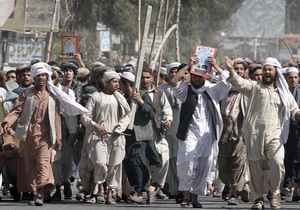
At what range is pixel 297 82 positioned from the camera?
16.3m

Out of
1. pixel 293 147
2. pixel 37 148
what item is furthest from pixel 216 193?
pixel 37 148

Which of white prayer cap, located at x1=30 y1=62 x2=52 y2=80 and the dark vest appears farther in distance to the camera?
the dark vest

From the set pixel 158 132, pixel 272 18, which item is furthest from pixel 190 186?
pixel 272 18

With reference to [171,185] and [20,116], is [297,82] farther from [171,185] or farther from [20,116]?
[20,116]

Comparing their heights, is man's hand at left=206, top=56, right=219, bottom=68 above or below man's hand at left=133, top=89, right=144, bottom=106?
above

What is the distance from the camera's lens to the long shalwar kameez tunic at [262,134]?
1395 cm

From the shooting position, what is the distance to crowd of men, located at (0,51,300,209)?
14094 millimetres

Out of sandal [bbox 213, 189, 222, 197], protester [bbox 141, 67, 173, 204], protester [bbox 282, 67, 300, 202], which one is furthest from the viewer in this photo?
sandal [bbox 213, 189, 222, 197]

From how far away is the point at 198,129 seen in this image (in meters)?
14.6

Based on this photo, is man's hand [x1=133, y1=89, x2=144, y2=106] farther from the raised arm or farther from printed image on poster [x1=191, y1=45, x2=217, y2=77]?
printed image on poster [x1=191, y1=45, x2=217, y2=77]

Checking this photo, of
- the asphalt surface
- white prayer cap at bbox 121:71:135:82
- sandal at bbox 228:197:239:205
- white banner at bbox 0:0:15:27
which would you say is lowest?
the asphalt surface

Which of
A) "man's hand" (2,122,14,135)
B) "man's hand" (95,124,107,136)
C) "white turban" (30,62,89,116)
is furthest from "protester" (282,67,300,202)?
"man's hand" (2,122,14,135)

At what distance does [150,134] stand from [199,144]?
3.67ft

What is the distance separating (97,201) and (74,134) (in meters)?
0.99
